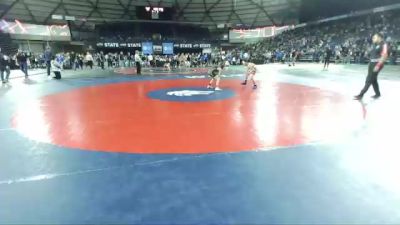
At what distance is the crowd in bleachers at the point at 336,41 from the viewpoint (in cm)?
2858

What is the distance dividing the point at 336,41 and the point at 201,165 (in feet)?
115

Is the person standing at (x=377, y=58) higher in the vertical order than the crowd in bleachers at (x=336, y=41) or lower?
lower

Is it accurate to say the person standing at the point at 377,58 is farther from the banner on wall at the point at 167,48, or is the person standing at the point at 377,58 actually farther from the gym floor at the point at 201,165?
the banner on wall at the point at 167,48

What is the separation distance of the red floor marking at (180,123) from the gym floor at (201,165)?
0.10 ft

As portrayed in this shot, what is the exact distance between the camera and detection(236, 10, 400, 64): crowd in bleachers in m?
28.6

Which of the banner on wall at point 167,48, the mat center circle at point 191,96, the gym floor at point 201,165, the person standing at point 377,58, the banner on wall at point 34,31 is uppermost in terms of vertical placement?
the banner on wall at point 34,31

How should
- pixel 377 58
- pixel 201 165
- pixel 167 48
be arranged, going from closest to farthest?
1. pixel 201 165
2. pixel 377 58
3. pixel 167 48

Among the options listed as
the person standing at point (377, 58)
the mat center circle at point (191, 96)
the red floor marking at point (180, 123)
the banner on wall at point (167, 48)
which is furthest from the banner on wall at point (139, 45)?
the person standing at point (377, 58)

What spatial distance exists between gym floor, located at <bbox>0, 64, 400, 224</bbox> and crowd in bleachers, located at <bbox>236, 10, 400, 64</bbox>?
21.2m

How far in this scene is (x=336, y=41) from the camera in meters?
34.8

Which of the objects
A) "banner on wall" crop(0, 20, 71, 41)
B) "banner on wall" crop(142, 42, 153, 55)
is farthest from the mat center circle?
"banner on wall" crop(142, 42, 153, 55)

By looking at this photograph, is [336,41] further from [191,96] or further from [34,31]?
[34,31]

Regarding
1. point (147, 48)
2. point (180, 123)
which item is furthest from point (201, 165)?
point (147, 48)

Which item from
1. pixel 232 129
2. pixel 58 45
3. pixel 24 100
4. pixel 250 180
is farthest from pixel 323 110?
pixel 58 45
